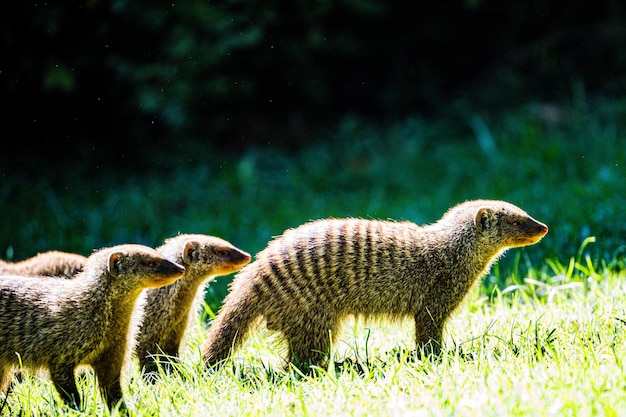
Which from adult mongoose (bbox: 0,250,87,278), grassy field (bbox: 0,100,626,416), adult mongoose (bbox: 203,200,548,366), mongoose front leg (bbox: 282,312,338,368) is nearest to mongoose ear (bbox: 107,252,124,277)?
grassy field (bbox: 0,100,626,416)

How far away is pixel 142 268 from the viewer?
348 centimetres

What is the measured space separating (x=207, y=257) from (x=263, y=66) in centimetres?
440

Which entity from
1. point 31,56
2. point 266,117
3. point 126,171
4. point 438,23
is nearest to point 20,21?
point 31,56

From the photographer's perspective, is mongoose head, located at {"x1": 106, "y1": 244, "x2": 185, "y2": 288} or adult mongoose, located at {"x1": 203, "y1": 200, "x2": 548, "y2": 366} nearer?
mongoose head, located at {"x1": 106, "y1": 244, "x2": 185, "y2": 288}

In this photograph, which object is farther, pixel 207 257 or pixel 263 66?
pixel 263 66

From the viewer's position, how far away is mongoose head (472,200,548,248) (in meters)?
3.96

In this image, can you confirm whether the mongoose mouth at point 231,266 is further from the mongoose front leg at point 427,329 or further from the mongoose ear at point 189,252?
the mongoose front leg at point 427,329

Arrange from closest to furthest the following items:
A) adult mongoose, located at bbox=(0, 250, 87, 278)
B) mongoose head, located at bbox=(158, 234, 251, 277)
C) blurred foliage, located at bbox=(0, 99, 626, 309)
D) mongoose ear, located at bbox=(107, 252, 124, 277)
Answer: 1. mongoose ear, located at bbox=(107, 252, 124, 277)
2. mongoose head, located at bbox=(158, 234, 251, 277)
3. adult mongoose, located at bbox=(0, 250, 87, 278)
4. blurred foliage, located at bbox=(0, 99, 626, 309)

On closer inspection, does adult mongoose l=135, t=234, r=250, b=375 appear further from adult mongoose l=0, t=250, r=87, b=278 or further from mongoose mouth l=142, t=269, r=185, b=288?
adult mongoose l=0, t=250, r=87, b=278

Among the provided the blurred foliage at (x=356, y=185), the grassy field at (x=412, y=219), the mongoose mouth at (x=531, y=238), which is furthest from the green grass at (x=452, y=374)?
the blurred foliage at (x=356, y=185)

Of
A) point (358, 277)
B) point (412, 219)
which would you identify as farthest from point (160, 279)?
point (412, 219)

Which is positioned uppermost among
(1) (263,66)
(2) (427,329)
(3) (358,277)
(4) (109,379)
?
(1) (263,66)

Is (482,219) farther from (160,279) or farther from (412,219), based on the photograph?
(412,219)

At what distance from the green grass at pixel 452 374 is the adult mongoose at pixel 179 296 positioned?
5.6 inches
